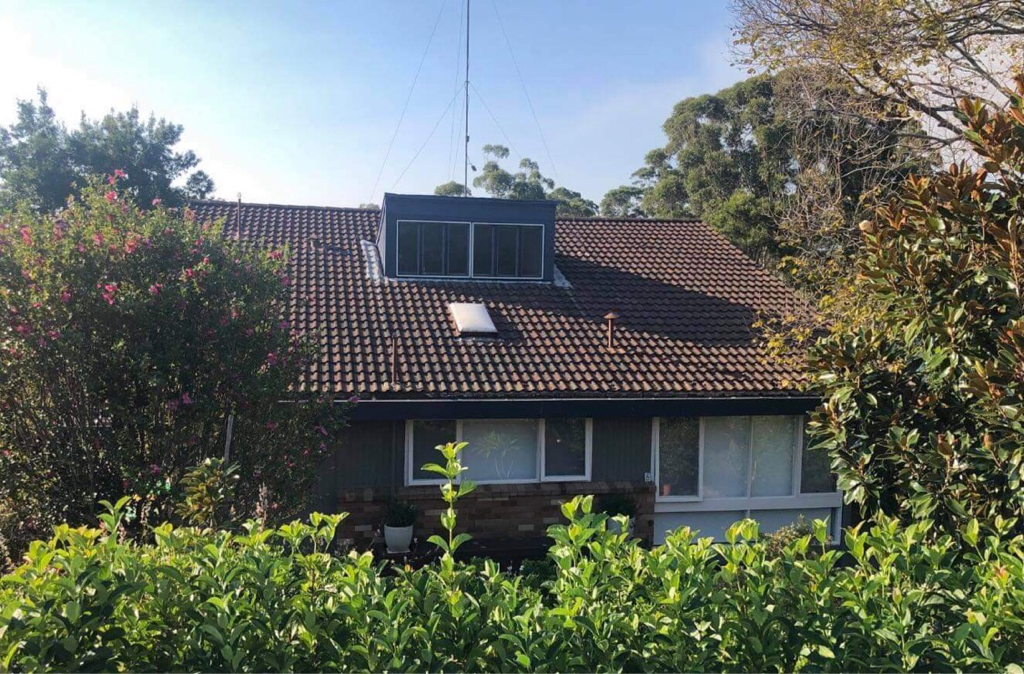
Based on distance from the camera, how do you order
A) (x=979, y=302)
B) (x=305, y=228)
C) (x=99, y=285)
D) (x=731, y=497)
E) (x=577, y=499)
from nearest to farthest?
1. (x=577, y=499)
2. (x=979, y=302)
3. (x=99, y=285)
4. (x=731, y=497)
5. (x=305, y=228)

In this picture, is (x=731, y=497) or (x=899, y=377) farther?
(x=731, y=497)

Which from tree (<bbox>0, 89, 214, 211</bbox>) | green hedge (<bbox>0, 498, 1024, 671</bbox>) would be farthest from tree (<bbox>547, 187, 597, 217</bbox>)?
green hedge (<bbox>0, 498, 1024, 671</bbox>)

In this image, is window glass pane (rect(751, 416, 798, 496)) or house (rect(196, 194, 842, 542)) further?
window glass pane (rect(751, 416, 798, 496))

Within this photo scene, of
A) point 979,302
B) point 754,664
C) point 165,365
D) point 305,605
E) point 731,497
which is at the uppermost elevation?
point 979,302

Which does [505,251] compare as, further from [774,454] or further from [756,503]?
[756,503]

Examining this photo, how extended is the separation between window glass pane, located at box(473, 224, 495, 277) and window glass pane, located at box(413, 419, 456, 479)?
420 centimetres

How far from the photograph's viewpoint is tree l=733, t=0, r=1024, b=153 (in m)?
9.34

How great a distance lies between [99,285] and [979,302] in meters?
6.56

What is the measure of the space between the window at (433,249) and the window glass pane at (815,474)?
6.96 metres

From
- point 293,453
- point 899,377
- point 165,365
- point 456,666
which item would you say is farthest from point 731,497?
point 456,666

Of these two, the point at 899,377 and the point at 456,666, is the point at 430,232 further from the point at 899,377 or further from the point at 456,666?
the point at 456,666

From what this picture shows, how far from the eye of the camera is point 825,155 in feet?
44.2

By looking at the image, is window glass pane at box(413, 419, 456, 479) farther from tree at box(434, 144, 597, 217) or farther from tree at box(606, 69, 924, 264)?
tree at box(434, 144, 597, 217)

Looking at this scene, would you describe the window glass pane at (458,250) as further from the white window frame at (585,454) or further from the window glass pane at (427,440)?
the white window frame at (585,454)
